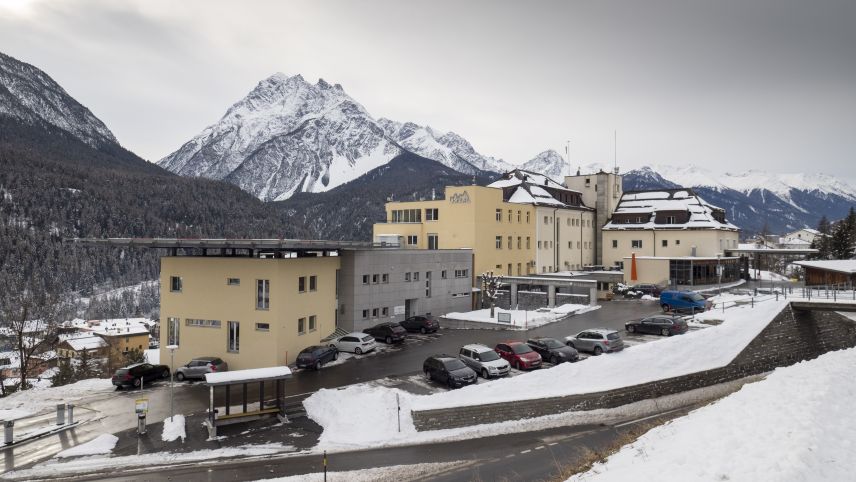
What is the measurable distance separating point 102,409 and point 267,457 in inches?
477

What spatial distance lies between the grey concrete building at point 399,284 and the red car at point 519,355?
45.9ft

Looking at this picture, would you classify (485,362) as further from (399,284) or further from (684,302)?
(684,302)

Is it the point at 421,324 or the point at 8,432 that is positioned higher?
the point at 421,324

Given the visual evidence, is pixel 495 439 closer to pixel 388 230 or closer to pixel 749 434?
pixel 749 434

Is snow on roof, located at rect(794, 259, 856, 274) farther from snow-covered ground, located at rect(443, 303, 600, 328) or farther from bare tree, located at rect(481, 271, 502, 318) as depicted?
bare tree, located at rect(481, 271, 502, 318)

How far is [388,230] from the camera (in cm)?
6391

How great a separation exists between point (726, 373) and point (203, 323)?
3365 cm

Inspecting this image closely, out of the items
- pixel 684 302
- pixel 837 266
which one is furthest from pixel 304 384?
pixel 837 266

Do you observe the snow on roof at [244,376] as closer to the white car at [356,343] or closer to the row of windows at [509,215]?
the white car at [356,343]

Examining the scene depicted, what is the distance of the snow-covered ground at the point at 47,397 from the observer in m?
27.0

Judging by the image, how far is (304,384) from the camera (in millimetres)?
29781

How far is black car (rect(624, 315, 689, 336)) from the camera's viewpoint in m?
37.4

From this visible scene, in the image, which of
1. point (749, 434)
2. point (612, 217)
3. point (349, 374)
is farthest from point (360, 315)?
point (612, 217)

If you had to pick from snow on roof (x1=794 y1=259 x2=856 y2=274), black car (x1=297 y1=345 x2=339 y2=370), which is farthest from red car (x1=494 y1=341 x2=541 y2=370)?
snow on roof (x1=794 y1=259 x2=856 y2=274)
